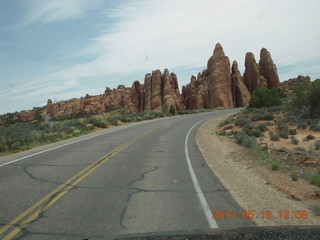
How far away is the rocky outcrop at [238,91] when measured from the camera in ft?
226

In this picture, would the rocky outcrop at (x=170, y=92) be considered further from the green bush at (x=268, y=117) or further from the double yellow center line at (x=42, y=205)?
the double yellow center line at (x=42, y=205)

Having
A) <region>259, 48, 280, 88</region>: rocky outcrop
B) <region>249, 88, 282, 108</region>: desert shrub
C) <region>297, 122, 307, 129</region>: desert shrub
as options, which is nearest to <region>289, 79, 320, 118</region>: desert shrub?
<region>297, 122, 307, 129</region>: desert shrub

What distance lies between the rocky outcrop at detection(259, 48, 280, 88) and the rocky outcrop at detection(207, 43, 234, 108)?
355 inches

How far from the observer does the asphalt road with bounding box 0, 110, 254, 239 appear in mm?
4816

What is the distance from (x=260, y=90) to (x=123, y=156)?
100ft

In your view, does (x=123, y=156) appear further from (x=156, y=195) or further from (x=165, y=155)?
(x=156, y=195)

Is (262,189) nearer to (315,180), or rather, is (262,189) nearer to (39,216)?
(315,180)

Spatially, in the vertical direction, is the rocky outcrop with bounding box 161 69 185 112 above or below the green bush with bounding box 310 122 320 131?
above

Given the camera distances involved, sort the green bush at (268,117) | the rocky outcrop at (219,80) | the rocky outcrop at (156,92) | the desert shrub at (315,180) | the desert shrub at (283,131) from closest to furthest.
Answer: the desert shrub at (315,180), the desert shrub at (283,131), the green bush at (268,117), the rocky outcrop at (219,80), the rocky outcrop at (156,92)

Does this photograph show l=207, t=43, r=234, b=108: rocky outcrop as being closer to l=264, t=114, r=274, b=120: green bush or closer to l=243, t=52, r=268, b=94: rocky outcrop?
l=243, t=52, r=268, b=94: rocky outcrop

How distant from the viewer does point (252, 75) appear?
70688 mm
